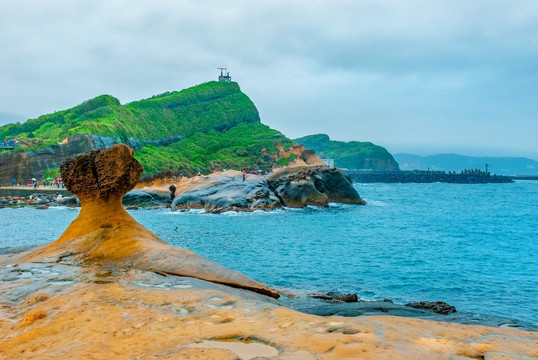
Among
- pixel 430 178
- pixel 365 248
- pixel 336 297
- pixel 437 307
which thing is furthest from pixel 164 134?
pixel 437 307

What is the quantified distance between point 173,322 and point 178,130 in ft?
409

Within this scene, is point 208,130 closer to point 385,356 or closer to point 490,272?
point 490,272

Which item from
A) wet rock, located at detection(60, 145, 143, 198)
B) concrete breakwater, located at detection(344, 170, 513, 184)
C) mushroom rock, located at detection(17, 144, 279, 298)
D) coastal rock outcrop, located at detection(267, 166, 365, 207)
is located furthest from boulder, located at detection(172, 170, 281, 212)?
concrete breakwater, located at detection(344, 170, 513, 184)

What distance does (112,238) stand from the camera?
1181 cm

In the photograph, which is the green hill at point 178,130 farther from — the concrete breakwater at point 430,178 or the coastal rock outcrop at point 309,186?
the concrete breakwater at point 430,178

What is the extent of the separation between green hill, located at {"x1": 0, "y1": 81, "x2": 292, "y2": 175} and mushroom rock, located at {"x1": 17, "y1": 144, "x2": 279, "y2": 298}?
224 feet

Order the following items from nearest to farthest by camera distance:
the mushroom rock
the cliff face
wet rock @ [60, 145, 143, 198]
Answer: the mushroom rock < wet rock @ [60, 145, 143, 198] < the cliff face

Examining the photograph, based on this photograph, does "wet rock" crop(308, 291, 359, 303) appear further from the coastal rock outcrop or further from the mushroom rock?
the coastal rock outcrop

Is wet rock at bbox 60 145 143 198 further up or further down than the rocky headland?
further up

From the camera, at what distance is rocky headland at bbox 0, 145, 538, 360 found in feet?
17.8

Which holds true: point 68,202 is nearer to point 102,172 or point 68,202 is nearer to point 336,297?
point 102,172

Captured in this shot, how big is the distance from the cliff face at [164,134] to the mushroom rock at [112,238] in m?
54.8

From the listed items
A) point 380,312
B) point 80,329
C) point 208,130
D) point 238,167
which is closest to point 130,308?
point 80,329

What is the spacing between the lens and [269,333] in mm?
5949
